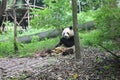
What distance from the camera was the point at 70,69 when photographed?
682 cm

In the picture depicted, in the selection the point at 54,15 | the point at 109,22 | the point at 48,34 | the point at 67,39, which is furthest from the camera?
the point at 48,34

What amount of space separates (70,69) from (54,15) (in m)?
5.28

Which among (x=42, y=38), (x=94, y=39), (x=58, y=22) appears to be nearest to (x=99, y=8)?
(x=94, y=39)

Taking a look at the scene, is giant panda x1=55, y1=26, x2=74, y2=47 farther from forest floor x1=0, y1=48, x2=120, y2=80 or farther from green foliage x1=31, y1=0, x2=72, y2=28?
forest floor x1=0, y1=48, x2=120, y2=80

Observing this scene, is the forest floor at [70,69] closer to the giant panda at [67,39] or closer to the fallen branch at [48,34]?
the giant panda at [67,39]

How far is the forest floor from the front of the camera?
20.8 feet

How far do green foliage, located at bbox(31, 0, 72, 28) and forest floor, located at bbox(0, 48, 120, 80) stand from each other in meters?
3.77

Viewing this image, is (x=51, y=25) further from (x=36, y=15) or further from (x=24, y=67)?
(x=24, y=67)

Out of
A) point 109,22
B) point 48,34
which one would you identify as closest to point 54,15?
point 48,34

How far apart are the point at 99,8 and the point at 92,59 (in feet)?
4.89

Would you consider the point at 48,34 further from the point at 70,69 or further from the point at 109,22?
the point at 109,22

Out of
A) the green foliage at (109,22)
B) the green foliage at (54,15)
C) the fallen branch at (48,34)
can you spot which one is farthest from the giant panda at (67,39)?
the green foliage at (109,22)

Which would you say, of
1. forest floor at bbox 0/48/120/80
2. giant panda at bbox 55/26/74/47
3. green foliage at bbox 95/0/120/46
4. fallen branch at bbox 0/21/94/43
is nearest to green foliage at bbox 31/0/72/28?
giant panda at bbox 55/26/74/47

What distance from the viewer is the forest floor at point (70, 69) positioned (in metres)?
6.34
